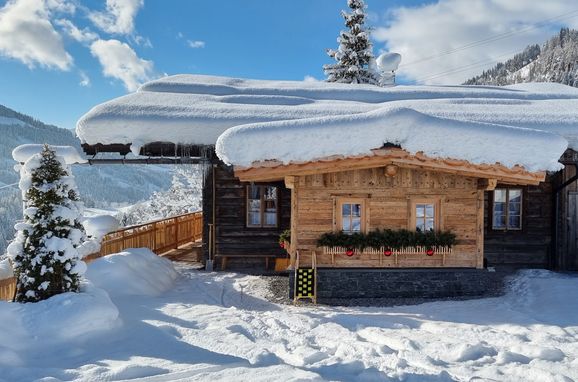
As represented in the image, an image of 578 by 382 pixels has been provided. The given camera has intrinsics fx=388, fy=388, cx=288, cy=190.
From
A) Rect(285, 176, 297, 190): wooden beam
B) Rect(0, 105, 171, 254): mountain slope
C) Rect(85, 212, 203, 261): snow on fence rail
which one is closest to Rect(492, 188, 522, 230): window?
Rect(285, 176, 297, 190): wooden beam

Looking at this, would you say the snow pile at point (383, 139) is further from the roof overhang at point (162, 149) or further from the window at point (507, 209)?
the window at point (507, 209)

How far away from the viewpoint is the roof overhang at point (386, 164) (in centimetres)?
743

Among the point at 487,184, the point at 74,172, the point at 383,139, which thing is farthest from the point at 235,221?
the point at 74,172

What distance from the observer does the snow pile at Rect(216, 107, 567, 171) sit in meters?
7.16

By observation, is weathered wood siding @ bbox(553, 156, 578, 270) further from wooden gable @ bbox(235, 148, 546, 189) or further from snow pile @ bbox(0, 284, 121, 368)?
snow pile @ bbox(0, 284, 121, 368)

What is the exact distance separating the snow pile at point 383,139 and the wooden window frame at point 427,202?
142cm

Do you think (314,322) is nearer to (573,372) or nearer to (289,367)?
(289,367)

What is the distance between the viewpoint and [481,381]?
14.4 feet

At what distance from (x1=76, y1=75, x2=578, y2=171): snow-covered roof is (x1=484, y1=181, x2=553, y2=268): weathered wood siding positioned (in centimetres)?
177

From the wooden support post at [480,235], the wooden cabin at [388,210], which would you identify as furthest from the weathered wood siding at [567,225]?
the wooden support post at [480,235]

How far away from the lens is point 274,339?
18.9ft

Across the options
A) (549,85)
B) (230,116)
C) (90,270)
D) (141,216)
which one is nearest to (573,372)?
(90,270)

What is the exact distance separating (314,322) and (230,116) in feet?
20.6

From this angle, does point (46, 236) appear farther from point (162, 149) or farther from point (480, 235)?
point (480, 235)
